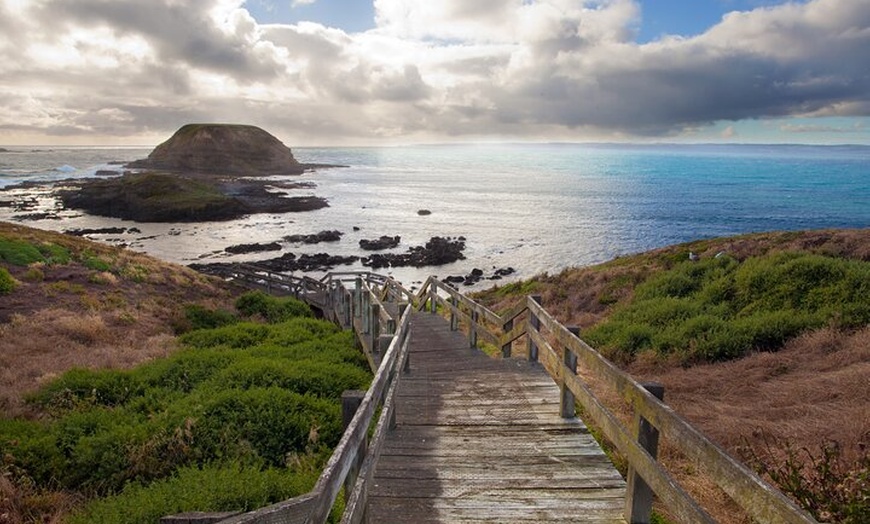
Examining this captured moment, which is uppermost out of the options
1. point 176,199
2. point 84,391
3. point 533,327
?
point 533,327

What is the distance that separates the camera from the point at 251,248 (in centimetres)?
4953

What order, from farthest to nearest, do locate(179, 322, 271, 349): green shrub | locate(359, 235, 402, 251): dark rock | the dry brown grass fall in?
locate(359, 235, 402, 251): dark rock < locate(179, 322, 271, 349): green shrub < the dry brown grass

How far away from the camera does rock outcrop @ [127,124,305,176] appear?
15125 cm

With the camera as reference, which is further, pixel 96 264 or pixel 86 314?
pixel 96 264

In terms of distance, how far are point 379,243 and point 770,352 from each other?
43.2 meters

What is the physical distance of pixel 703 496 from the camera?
4.97 metres

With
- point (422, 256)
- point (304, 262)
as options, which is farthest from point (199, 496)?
point (422, 256)

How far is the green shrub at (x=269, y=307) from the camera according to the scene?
20000 millimetres

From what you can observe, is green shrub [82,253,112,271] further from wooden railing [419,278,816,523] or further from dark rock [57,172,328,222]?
dark rock [57,172,328,222]

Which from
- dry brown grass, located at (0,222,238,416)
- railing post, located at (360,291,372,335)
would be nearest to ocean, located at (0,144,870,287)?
dry brown grass, located at (0,222,238,416)

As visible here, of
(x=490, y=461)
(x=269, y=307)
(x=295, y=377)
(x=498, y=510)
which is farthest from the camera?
(x=269, y=307)

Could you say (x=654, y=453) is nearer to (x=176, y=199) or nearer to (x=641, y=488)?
(x=641, y=488)

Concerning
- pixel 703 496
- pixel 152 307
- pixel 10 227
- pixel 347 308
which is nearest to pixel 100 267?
pixel 152 307

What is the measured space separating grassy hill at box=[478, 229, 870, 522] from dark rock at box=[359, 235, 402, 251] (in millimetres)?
33146
